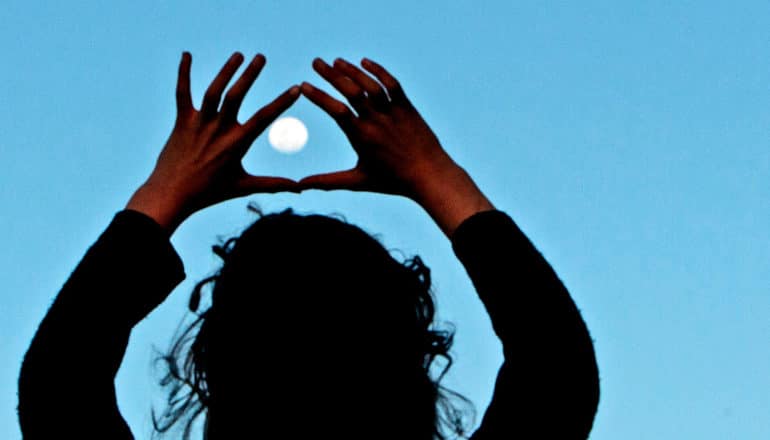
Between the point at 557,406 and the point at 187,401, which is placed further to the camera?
the point at 187,401

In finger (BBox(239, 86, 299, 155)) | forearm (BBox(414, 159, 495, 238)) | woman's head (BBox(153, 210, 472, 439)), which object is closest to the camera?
woman's head (BBox(153, 210, 472, 439))

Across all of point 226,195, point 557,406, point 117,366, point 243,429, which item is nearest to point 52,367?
point 117,366

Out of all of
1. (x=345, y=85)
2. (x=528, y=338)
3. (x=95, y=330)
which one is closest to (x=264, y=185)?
(x=345, y=85)

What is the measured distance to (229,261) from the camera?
257cm

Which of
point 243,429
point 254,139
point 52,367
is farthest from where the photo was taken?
point 254,139

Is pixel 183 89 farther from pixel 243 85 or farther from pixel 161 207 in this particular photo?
pixel 161 207

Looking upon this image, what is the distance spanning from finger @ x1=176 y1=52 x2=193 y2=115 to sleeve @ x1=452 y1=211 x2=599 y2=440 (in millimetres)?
879

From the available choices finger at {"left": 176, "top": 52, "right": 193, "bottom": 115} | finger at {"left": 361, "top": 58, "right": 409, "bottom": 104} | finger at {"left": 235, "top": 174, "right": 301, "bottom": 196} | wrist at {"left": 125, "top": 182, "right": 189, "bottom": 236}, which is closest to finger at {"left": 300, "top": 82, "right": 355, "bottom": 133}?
finger at {"left": 361, "top": 58, "right": 409, "bottom": 104}

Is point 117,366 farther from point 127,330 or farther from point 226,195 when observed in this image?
point 226,195

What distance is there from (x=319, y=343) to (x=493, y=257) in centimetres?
54

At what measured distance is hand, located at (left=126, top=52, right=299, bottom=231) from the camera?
2838 mm

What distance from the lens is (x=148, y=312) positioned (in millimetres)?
2715

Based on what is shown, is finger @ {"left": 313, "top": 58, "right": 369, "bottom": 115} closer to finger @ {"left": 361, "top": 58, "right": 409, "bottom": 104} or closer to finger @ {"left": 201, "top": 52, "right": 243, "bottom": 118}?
finger @ {"left": 361, "top": 58, "right": 409, "bottom": 104}

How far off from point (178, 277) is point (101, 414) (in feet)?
1.58
